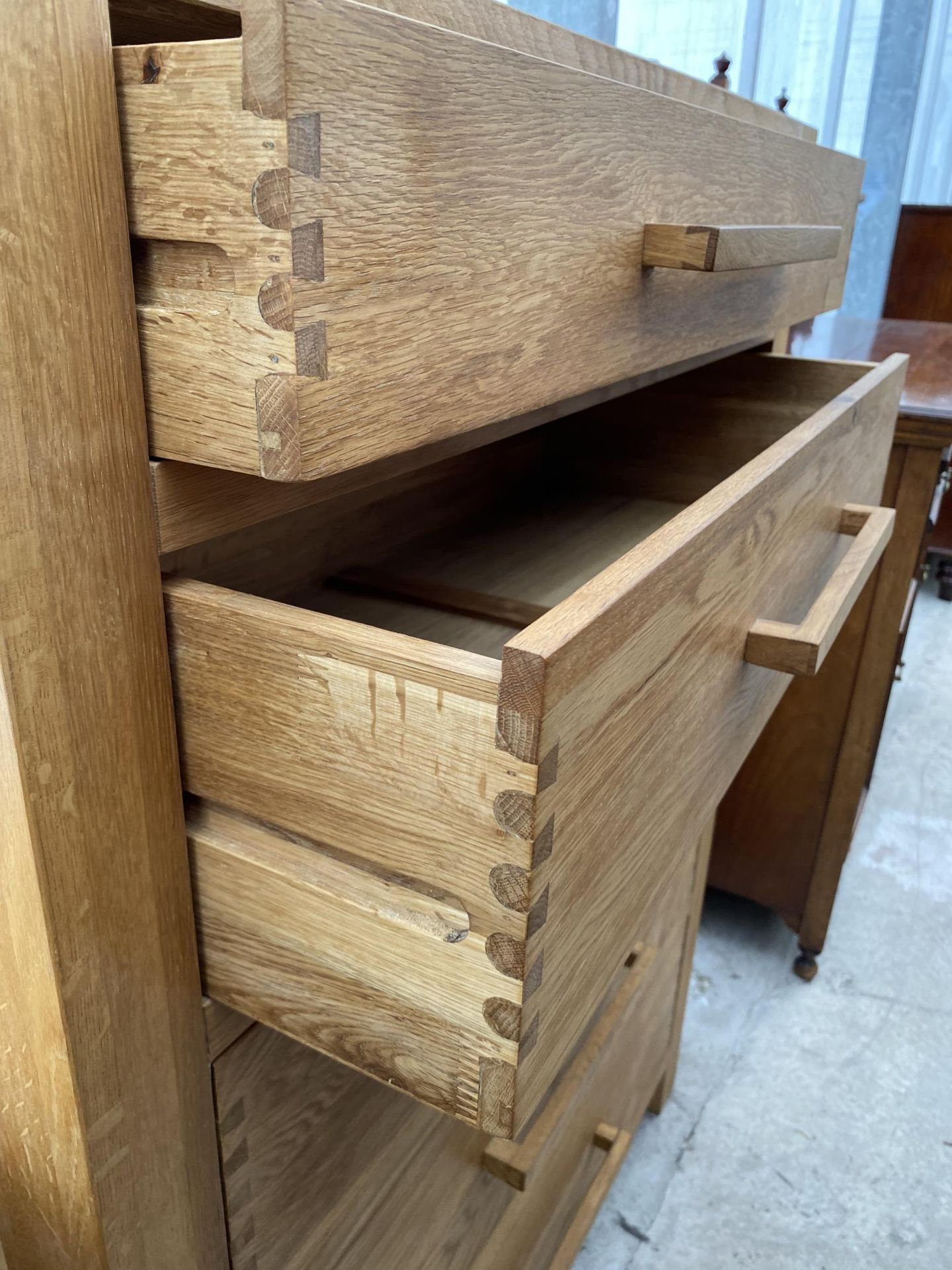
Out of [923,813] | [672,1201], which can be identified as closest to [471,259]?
[672,1201]

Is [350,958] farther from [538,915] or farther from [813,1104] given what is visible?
[813,1104]

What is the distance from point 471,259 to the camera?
1.18ft

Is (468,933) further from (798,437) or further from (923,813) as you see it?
(923,813)

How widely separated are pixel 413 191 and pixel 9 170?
120 millimetres

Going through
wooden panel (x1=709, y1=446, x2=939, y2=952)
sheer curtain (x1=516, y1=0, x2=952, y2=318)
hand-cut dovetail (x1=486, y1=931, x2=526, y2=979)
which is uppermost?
sheer curtain (x1=516, y1=0, x2=952, y2=318)

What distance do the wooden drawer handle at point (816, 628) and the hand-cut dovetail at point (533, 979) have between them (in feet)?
0.80

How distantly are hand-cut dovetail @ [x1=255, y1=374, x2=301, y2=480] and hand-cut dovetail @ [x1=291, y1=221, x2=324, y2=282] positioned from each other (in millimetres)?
30

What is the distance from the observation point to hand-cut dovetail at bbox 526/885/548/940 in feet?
1.06

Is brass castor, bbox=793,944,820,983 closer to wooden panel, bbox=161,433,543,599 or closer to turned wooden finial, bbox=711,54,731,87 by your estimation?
wooden panel, bbox=161,433,543,599

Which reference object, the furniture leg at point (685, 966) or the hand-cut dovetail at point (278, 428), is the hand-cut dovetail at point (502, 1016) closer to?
the hand-cut dovetail at point (278, 428)

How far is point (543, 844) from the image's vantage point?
0.32 m

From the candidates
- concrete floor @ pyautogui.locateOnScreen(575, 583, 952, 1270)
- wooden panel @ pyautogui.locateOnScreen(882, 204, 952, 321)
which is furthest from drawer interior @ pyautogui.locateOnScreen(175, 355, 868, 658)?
wooden panel @ pyautogui.locateOnScreen(882, 204, 952, 321)

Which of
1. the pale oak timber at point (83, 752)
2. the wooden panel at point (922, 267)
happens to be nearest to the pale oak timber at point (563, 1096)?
the pale oak timber at point (83, 752)

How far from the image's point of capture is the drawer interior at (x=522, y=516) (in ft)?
2.03
